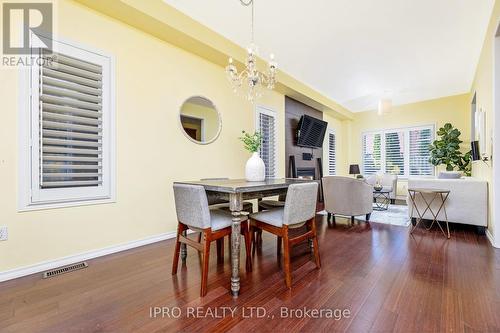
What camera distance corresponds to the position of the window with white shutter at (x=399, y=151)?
6.46 metres

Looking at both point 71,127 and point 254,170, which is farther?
point 254,170

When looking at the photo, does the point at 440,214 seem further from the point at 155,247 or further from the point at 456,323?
the point at 155,247

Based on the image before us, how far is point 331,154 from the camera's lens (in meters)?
7.36

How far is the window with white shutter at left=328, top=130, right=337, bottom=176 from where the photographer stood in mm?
7254

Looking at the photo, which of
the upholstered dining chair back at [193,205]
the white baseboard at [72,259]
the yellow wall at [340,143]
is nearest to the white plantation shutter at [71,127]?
the white baseboard at [72,259]

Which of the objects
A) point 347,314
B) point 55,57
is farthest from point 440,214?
point 55,57

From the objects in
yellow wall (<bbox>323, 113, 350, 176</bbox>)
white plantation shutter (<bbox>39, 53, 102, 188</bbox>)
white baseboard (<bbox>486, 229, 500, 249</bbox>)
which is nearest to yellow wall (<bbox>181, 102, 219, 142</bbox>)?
white plantation shutter (<bbox>39, 53, 102, 188</bbox>)

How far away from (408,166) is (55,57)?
25.9ft

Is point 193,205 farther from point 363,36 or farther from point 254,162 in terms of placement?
point 363,36

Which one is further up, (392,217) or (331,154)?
(331,154)

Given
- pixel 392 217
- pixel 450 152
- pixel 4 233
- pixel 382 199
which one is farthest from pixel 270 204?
pixel 450 152

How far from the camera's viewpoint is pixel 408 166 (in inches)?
263

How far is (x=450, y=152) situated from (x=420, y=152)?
1059mm

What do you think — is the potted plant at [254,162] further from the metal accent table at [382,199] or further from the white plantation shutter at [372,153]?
the white plantation shutter at [372,153]
